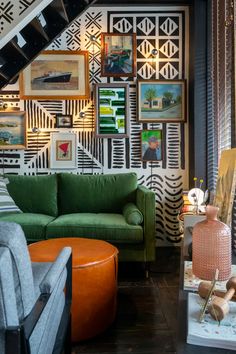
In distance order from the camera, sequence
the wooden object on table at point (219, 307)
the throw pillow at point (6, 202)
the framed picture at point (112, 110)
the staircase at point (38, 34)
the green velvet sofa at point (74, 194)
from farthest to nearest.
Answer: the framed picture at point (112, 110) < the green velvet sofa at point (74, 194) < the throw pillow at point (6, 202) < the staircase at point (38, 34) < the wooden object on table at point (219, 307)

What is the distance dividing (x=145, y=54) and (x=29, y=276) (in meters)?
3.59

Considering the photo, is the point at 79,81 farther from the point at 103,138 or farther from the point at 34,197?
the point at 34,197

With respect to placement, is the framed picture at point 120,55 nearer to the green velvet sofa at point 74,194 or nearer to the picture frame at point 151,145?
the picture frame at point 151,145

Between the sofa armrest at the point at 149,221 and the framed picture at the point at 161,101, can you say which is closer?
the sofa armrest at the point at 149,221

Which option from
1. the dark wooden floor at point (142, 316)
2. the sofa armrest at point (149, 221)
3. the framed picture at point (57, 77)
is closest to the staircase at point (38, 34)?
the framed picture at point (57, 77)

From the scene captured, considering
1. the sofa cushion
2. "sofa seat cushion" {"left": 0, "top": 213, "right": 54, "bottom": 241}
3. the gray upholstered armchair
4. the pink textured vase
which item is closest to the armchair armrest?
the gray upholstered armchair

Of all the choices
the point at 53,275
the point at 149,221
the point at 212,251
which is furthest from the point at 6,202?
the point at 212,251

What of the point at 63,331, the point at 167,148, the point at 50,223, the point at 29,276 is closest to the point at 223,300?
the point at 29,276

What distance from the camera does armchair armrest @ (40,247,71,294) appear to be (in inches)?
42.3

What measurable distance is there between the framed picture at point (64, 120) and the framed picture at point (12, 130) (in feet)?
1.39

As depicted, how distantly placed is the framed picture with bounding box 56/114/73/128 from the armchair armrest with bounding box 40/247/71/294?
2709 millimetres

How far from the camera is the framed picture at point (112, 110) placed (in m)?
3.92

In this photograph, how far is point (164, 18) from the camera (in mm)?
3922

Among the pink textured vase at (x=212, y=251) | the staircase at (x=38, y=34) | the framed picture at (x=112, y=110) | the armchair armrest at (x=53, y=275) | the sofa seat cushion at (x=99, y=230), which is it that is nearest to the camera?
the armchair armrest at (x=53, y=275)
